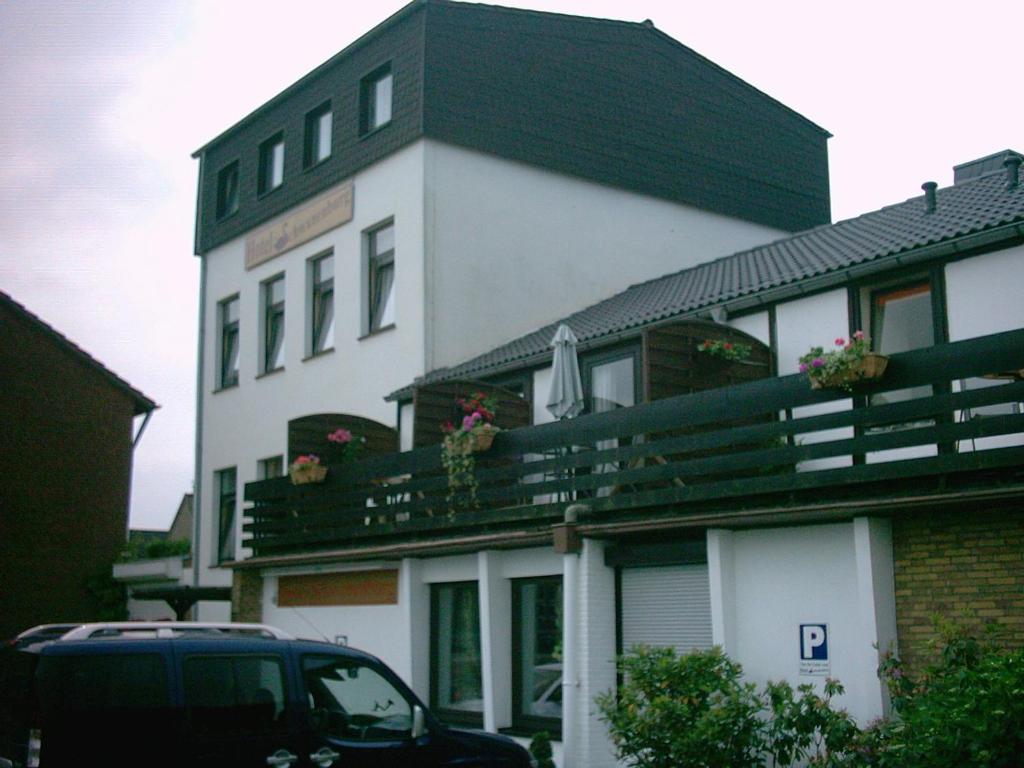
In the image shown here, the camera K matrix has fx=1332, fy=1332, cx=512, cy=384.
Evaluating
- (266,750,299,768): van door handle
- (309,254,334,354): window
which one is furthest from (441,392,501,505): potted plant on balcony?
(266,750,299,768): van door handle

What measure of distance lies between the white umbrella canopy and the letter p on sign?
4.55 meters

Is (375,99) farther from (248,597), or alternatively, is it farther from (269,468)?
(248,597)

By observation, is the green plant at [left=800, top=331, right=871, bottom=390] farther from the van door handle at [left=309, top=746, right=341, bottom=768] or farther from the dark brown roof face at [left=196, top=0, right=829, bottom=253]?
the dark brown roof face at [left=196, top=0, right=829, bottom=253]

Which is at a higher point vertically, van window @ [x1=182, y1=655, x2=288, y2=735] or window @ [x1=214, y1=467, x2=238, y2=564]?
window @ [x1=214, y1=467, x2=238, y2=564]

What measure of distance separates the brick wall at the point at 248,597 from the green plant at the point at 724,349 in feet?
32.3

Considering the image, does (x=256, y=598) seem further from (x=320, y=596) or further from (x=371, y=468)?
(x=371, y=468)

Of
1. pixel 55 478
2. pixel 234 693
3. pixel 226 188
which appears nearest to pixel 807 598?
pixel 234 693

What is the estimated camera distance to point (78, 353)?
32.6 m

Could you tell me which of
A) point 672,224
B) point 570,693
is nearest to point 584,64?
point 672,224

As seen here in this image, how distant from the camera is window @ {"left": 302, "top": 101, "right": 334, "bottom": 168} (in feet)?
84.2

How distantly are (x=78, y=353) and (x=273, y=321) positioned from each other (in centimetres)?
820

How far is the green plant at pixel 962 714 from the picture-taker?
32.9ft

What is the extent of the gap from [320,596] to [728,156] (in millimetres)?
12241

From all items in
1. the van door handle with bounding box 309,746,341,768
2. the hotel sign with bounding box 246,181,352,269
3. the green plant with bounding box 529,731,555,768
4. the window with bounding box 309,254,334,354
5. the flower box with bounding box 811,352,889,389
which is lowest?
the green plant with bounding box 529,731,555,768
